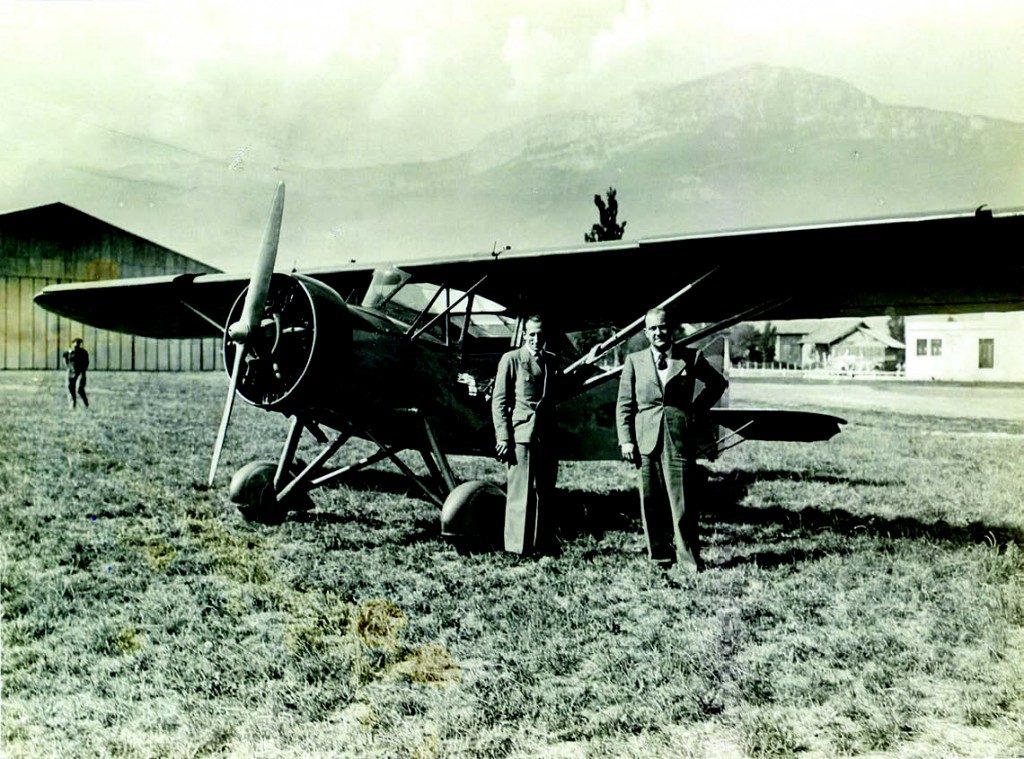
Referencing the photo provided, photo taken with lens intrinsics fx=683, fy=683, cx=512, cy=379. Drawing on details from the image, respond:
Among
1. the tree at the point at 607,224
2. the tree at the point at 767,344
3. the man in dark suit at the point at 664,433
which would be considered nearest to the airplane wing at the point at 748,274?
the tree at the point at 607,224

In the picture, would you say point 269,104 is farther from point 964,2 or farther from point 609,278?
point 964,2

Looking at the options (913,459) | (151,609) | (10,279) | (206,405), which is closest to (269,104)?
(151,609)

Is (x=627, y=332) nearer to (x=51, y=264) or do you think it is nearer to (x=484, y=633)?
(x=484, y=633)

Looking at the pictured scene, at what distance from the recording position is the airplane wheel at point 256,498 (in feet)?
19.0

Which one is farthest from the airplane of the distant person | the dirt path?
the dirt path

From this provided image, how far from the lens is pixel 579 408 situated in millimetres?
7109

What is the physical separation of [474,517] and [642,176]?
3226 millimetres

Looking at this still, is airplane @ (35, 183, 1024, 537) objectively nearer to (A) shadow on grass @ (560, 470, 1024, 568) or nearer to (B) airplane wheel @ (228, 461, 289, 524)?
(B) airplane wheel @ (228, 461, 289, 524)

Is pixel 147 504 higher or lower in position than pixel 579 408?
lower

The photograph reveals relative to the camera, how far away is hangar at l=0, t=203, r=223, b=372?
5898mm

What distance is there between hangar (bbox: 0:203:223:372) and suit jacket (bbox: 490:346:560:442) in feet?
11.9

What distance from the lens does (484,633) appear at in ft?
11.6

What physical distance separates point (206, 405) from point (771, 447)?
1043cm

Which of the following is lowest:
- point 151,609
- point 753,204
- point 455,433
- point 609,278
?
point 151,609
